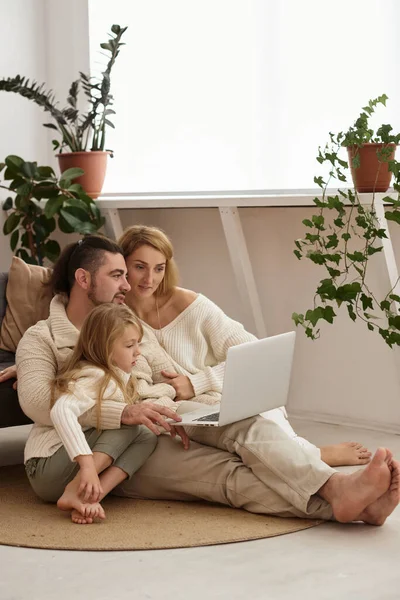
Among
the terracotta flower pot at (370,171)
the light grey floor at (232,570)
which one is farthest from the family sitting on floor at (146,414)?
the terracotta flower pot at (370,171)

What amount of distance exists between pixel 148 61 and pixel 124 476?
8.33ft

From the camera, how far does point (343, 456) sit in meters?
3.41

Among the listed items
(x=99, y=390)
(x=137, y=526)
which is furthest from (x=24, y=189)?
(x=137, y=526)

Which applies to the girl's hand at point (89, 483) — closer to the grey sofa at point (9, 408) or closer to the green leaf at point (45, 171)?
the grey sofa at point (9, 408)

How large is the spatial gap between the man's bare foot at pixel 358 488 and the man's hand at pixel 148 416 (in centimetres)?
49

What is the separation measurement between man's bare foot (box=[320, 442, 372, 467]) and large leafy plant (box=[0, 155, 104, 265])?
1642 mm

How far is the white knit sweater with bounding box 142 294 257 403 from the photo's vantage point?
3.34m

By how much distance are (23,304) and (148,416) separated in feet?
2.96

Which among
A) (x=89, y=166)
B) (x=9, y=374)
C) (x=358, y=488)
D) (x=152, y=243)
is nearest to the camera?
(x=358, y=488)

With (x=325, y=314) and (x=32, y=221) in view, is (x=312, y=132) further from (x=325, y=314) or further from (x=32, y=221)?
(x=32, y=221)

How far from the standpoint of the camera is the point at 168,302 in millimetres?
3473

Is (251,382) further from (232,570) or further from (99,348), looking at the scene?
(232,570)

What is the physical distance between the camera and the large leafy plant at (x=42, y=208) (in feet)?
14.8

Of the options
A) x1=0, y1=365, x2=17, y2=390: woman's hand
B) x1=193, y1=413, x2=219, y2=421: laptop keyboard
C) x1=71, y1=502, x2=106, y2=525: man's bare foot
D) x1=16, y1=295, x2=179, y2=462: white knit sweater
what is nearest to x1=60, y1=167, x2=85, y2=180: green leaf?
x1=16, y1=295, x2=179, y2=462: white knit sweater
